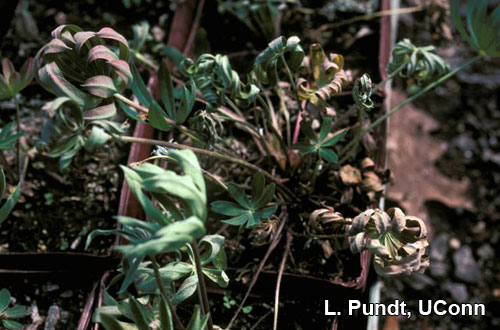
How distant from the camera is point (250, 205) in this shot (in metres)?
0.75

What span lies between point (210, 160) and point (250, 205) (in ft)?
0.70

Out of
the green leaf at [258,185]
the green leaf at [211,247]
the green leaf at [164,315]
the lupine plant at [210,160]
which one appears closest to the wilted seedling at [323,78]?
the lupine plant at [210,160]

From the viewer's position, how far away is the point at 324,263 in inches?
35.5

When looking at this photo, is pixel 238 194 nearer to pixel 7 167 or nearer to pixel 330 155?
pixel 330 155

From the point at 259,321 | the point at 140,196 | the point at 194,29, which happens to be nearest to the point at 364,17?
the point at 194,29

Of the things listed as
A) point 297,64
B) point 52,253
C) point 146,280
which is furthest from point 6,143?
point 297,64

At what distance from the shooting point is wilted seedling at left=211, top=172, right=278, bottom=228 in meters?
0.73

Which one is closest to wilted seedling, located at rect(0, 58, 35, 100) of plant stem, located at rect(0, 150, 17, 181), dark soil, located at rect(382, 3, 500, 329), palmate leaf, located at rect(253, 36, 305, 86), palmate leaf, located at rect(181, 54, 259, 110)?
plant stem, located at rect(0, 150, 17, 181)

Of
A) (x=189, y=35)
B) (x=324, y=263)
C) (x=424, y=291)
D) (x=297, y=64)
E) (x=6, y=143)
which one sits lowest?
(x=424, y=291)

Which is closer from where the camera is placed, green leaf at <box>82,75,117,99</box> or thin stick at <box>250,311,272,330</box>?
green leaf at <box>82,75,117,99</box>

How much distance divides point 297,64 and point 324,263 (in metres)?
0.33

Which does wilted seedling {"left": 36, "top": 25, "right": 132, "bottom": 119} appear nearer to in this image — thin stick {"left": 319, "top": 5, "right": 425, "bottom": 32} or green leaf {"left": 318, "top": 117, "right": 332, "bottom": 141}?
green leaf {"left": 318, "top": 117, "right": 332, "bottom": 141}

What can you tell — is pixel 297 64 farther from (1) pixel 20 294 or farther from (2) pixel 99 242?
(1) pixel 20 294

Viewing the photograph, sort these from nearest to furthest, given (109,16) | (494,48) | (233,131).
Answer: (494,48), (233,131), (109,16)
